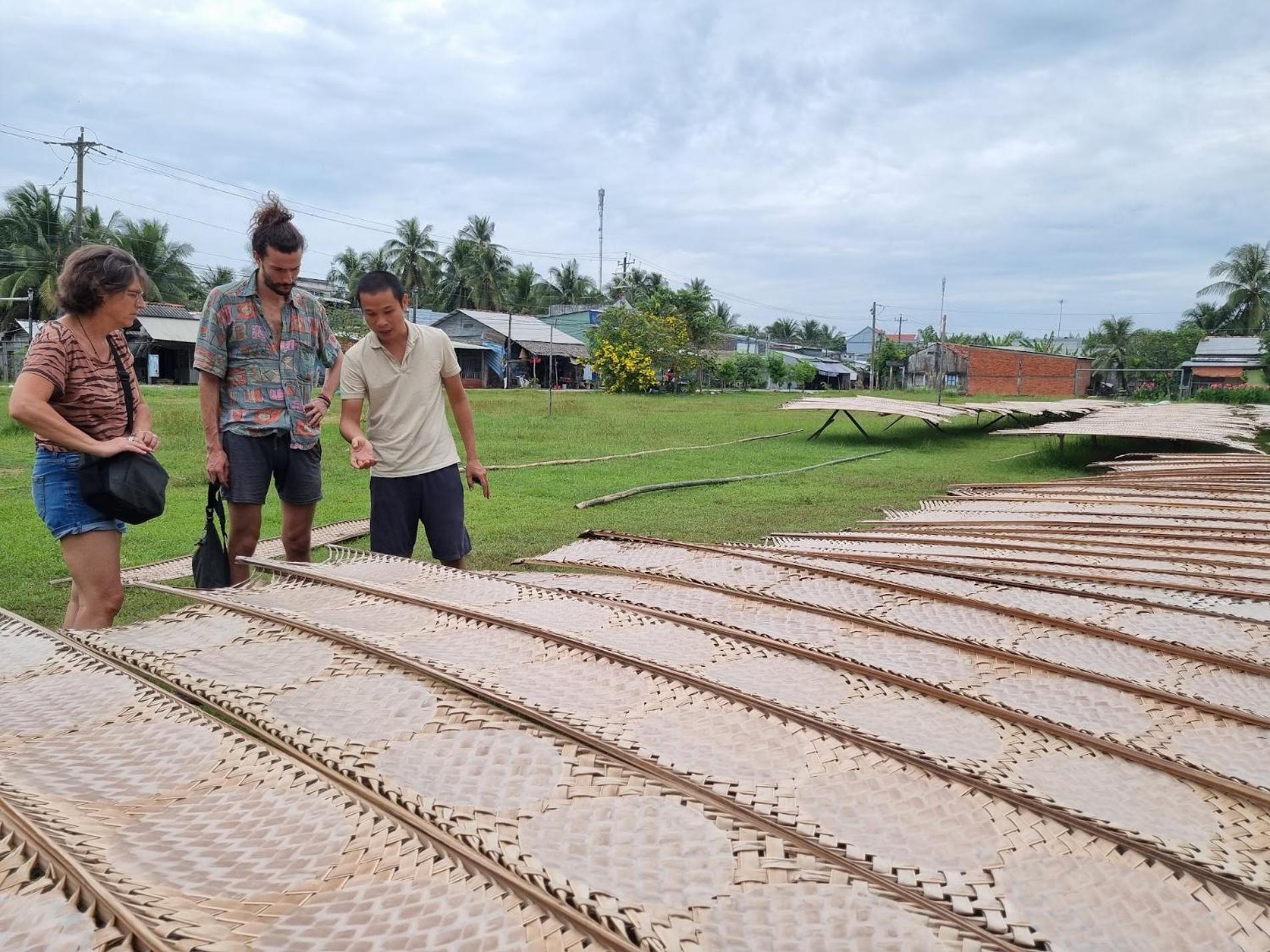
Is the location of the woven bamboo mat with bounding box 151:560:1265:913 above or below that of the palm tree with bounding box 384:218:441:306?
below

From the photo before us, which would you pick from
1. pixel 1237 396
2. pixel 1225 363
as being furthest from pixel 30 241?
pixel 1225 363

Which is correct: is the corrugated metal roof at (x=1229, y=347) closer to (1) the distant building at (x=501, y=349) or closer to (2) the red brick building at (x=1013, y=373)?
(2) the red brick building at (x=1013, y=373)

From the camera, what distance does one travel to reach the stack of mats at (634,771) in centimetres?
142

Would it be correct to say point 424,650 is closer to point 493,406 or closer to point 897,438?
point 897,438

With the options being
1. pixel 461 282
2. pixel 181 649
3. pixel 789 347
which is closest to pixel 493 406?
pixel 181 649

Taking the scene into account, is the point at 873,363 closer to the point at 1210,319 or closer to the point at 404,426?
the point at 1210,319

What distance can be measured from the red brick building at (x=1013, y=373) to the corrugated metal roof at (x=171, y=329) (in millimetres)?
28638

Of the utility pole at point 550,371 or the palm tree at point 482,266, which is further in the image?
the palm tree at point 482,266

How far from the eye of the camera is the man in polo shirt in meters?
3.79

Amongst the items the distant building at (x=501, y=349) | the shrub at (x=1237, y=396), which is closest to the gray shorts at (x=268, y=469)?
the shrub at (x=1237, y=396)

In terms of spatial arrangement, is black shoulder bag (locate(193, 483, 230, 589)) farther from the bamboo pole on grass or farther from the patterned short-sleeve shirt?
the bamboo pole on grass

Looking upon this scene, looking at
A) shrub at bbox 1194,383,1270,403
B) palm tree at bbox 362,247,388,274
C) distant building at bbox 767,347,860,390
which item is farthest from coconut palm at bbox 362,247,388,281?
shrub at bbox 1194,383,1270,403

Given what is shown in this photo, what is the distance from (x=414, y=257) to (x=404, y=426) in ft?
135

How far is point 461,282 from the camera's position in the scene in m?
44.6
